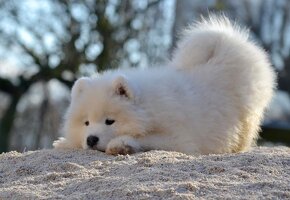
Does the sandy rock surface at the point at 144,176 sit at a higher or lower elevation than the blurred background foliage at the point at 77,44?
lower

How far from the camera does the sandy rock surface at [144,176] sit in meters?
4.41

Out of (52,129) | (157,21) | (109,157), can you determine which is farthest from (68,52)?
(109,157)

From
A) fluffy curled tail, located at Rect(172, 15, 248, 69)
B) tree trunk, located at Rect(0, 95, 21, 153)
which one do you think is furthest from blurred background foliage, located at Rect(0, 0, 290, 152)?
fluffy curled tail, located at Rect(172, 15, 248, 69)

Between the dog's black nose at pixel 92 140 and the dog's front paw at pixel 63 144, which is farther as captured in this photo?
the dog's front paw at pixel 63 144

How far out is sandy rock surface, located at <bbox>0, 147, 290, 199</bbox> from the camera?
4.41m

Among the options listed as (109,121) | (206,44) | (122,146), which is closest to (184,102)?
(109,121)

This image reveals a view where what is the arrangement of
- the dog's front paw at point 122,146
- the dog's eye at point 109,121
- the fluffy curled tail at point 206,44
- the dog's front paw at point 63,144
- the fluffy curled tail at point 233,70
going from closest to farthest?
the dog's front paw at point 122,146
the dog's eye at point 109,121
the dog's front paw at point 63,144
the fluffy curled tail at point 233,70
the fluffy curled tail at point 206,44

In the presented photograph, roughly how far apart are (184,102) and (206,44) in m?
0.99

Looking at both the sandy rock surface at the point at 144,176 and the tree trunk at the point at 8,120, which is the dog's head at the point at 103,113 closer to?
the sandy rock surface at the point at 144,176

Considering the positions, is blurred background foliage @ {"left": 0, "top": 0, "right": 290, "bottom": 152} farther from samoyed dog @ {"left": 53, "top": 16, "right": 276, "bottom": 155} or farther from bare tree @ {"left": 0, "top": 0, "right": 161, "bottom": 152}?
samoyed dog @ {"left": 53, "top": 16, "right": 276, "bottom": 155}

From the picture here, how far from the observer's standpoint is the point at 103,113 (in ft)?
20.7

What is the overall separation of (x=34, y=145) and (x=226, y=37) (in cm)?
1226

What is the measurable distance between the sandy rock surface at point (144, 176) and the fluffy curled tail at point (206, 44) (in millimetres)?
1769

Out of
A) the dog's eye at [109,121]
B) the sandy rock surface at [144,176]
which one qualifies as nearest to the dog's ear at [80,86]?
the dog's eye at [109,121]
